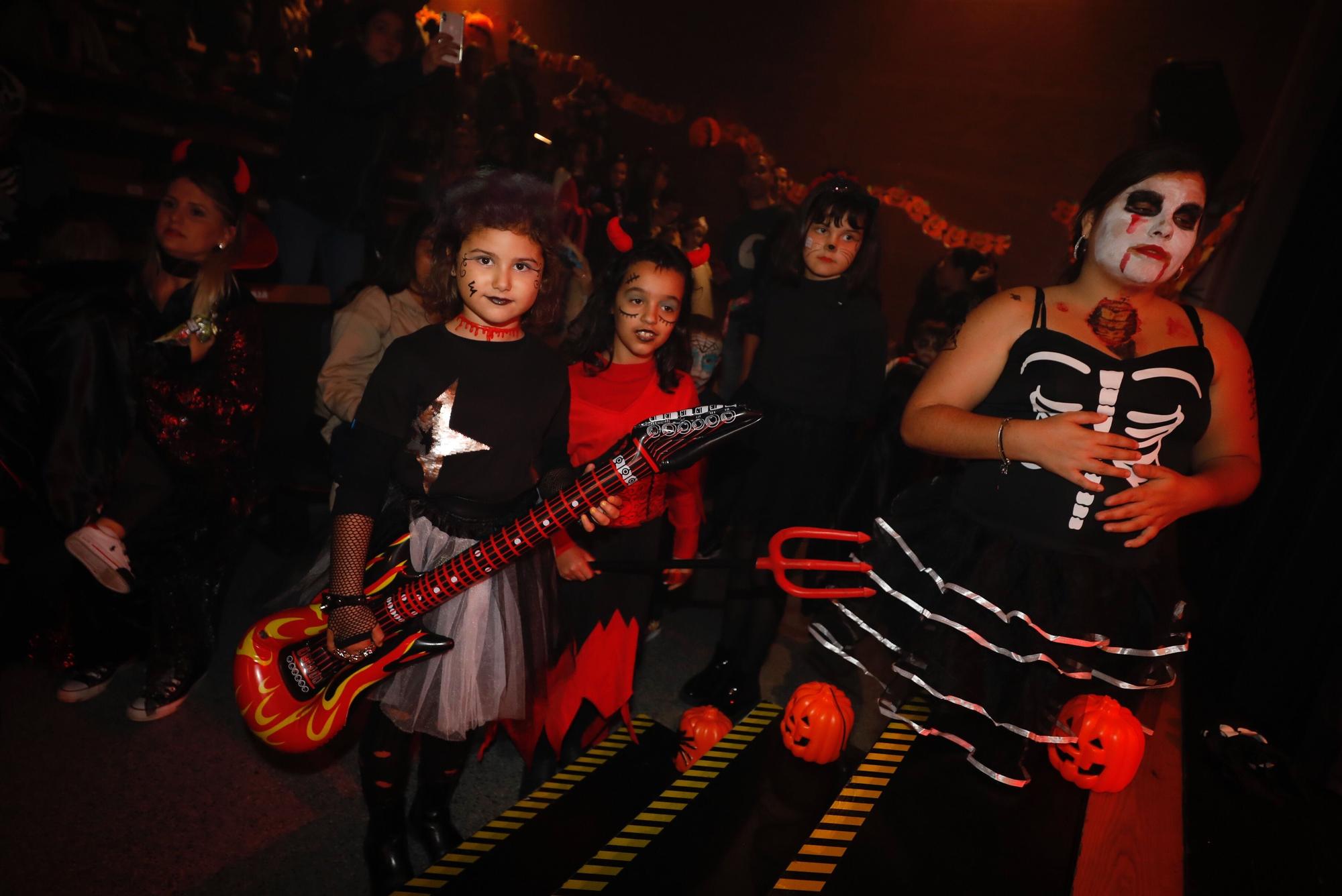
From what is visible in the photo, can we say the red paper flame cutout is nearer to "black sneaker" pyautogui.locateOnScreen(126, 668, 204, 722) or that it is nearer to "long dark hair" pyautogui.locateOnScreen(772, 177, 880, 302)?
"long dark hair" pyautogui.locateOnScreen(772, 177, 880, 302)

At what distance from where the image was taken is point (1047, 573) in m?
1.56

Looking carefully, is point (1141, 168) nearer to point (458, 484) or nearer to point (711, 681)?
point (458, 484)

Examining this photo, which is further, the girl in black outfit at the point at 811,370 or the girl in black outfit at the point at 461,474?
the girl in black outfit at the point at 811,370

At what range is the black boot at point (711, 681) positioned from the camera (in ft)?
9.33

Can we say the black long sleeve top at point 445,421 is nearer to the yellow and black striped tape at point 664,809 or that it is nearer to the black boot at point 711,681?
the yellow and black striped tape at point 664,809

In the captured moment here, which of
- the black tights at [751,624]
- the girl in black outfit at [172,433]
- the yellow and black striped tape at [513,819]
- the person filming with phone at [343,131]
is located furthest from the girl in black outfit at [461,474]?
the person filming with phone at [343,131]

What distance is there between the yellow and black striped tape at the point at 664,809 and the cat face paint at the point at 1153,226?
1.39m

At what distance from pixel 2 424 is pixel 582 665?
5.45ft

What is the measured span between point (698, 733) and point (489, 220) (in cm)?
150

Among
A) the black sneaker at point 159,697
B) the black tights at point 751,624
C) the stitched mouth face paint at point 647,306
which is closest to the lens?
the stitched mouth face paint at point 647,306

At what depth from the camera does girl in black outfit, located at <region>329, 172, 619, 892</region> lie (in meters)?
1.59

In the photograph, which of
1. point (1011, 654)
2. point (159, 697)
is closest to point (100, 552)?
point (159, 697)

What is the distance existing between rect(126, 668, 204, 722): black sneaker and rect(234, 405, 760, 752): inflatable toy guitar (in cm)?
99

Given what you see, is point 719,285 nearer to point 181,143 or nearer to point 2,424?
point 181,143
